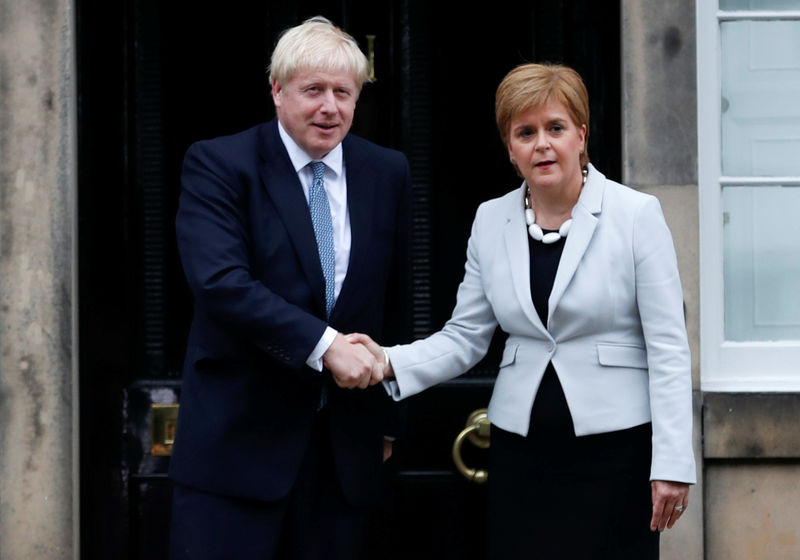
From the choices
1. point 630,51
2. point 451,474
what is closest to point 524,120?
point 630,51

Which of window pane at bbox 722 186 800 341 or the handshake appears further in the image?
window pane at bbox 722 186 800 341

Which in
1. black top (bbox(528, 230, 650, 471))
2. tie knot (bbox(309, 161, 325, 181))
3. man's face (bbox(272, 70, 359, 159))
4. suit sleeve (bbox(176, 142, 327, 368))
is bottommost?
black top (bbox(528, 230, 650, 471))

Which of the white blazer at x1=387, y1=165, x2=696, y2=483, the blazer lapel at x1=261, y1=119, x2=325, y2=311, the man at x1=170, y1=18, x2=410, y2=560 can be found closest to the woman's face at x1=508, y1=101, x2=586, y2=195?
the white blazer at x1=387, y1=165, x2=696, y2=483

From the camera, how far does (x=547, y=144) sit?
2863mm

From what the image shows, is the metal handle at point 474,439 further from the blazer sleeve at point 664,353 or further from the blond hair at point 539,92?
the blond hair at point 539,92

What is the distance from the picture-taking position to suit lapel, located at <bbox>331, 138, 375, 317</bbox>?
296 centimetres

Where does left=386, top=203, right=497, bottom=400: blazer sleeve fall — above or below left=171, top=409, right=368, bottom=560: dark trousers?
above

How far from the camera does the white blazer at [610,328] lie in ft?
9.30

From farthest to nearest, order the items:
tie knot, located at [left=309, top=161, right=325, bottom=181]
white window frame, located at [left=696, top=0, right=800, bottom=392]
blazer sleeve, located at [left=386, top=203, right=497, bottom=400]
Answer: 1. white window frame, located at [left=696, top=0, right=800, bottom=392]
2. blazer sleeve, located at [left=386, top=203, right=497, bottom=400]
3. tie knot, located at [left=309, top=161, right=325, bottom=181]

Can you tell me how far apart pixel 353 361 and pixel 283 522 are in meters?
0.50

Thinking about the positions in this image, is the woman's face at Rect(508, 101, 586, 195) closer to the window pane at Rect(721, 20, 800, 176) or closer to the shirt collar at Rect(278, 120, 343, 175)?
the shirt collar at Rect(278, 120, 343, 175)

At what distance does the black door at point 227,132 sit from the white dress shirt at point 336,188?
0.81 meters

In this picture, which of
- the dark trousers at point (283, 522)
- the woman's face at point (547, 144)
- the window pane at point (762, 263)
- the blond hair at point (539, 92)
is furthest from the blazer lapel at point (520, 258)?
the window pane at point (762, 263)

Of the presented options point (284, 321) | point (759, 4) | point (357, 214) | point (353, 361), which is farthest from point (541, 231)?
point (759, 4)
